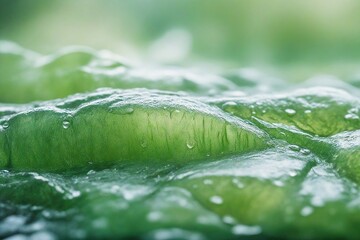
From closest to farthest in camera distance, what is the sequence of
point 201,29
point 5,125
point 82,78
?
point 5,125 → point 82,78 → point 201,29

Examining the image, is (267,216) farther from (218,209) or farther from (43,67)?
(43,67)

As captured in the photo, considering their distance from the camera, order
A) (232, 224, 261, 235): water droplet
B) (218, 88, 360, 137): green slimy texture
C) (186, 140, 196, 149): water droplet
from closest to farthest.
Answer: (232, 224, 261, 235): water droplet < (186, 140, 196, 149): water droplet < (218, 88, 360, 137): green slimy texture

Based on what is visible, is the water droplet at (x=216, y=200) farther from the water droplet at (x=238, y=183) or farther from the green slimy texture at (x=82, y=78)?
the green slimy texture at (x=82, y=78)

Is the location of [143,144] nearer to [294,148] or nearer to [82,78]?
[294,148]

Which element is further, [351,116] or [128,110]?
[351,116]

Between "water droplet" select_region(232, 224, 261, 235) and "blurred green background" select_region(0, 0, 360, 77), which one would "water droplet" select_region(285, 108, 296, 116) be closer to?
"water droplet" select_region(232, 224, 261, 235)

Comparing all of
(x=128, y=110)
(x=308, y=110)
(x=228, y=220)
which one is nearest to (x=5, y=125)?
(x=128, y=110)

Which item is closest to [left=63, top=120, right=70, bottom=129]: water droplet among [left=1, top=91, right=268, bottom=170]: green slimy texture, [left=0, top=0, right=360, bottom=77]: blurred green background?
[left=1, top=91, right=268, bottom=170]: green slimy texture
